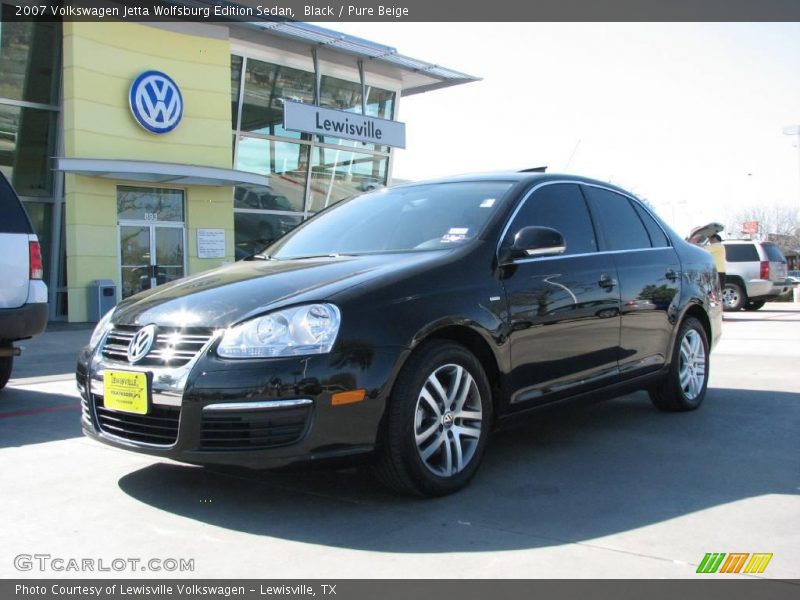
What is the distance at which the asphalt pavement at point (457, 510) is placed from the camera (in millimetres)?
3111

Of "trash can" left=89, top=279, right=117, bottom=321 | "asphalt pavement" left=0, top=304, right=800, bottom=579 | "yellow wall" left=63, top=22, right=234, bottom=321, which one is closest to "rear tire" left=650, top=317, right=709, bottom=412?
"asphalt pavement" left=0, top=304, right=800, bottom=579

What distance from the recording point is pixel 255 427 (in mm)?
3471

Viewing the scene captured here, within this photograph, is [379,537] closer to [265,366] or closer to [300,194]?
[265,366]

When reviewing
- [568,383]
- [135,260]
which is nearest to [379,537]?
[568,383]

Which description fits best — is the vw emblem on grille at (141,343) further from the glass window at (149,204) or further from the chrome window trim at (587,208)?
the glass window at (149,204)

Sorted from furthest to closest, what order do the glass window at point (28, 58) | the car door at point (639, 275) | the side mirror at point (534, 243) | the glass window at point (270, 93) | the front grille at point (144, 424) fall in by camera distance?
1. the glass window at point (270, 93)
2. the glass window at point (28, 58)
3. the car door at point (639, 275)
4. the side mirror at point (534, 243)
5. the front grille at point (144, 424)

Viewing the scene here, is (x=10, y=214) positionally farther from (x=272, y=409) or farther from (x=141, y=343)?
(x=272, y=409)

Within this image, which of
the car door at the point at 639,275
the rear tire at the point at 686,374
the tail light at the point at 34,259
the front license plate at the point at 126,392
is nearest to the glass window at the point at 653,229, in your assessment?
the car door at the point at 639,275

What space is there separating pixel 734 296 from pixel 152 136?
14.3 metres

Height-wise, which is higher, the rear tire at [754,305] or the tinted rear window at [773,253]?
the tinted rear window at [773,253]

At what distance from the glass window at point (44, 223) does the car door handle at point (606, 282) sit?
1559 centimetres

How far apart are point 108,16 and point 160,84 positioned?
65.0 inches

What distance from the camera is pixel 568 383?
4684 mm

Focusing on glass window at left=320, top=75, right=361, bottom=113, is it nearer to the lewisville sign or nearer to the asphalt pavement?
the lewisville sign
